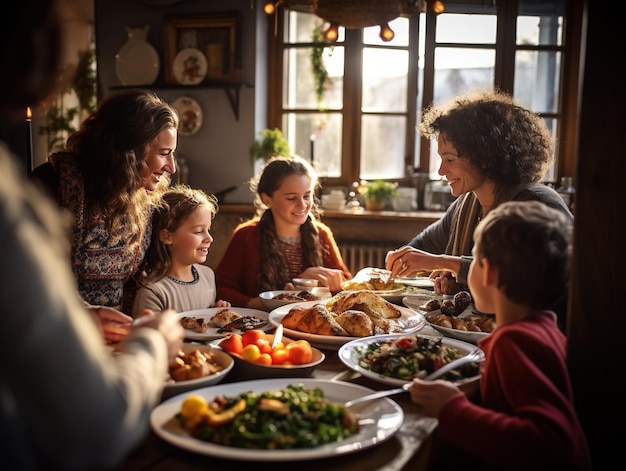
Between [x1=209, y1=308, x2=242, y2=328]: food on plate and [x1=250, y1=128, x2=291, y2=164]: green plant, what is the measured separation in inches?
116

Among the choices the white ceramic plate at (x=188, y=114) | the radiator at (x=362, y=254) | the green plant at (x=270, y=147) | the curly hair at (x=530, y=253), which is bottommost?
the radiator at (x=362, y=254)

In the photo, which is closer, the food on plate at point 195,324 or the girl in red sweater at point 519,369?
the girl in red sweater at point 519,369

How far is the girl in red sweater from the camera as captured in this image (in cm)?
111

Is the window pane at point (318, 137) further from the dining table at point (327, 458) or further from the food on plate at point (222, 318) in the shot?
the dining table at point (327, 458)

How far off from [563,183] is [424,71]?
53.1 inches

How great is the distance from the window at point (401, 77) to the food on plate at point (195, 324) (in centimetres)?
336

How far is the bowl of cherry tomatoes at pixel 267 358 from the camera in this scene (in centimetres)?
143

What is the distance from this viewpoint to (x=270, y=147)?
15.5 ft

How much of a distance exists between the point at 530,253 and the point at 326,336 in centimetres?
63

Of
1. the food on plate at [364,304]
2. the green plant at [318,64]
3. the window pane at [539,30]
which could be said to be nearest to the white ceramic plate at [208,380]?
the food on plate at [364,304]

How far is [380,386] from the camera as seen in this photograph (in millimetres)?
1449

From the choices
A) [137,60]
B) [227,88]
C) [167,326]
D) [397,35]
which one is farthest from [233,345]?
[137,60]

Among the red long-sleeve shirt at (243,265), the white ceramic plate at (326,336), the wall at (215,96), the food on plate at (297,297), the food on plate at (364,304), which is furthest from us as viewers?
the wall at (215,96)

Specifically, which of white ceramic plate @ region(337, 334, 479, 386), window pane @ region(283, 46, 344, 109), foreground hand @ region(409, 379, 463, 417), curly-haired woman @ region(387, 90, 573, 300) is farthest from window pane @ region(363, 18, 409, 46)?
foreground hand @ region(409, 379, 463, 417)
